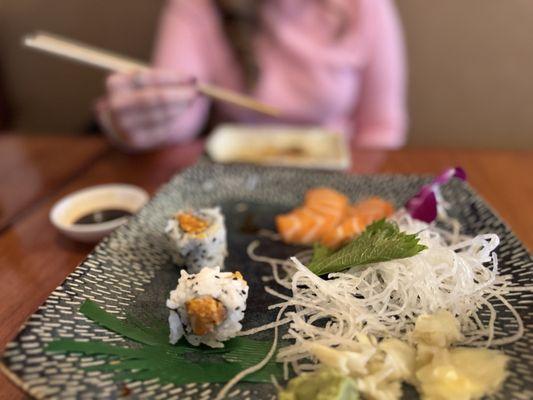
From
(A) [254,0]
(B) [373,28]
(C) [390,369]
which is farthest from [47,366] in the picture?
(B) [373,28]

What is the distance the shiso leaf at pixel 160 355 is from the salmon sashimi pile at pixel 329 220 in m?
0.45

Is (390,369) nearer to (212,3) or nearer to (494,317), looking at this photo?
(494,317)

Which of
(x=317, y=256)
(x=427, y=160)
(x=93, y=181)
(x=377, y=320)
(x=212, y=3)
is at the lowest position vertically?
(x=377, y=320)

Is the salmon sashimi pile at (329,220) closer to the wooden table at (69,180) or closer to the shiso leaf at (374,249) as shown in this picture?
the shiso leaf at (374,249)

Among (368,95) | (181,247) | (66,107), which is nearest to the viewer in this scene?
(181,247)

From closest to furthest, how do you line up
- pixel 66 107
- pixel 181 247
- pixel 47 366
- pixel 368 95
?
pixel 47 366 → pixel 181 247 → pixel 368 95 → pixel 66 107

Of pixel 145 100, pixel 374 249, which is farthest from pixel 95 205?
pixel 374 249

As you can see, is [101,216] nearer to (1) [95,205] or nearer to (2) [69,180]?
(1) [95,205]

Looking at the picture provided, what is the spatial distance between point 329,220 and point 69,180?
106cm

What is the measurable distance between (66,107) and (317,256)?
2789mm

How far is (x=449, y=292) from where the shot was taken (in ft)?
3.38

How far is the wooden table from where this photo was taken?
123 cm

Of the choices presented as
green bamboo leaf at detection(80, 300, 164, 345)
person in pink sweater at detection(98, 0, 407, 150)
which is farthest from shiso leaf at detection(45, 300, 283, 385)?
person in pink sweater at detection(98, 0, 407, 150)

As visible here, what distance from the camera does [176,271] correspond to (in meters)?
1.22
